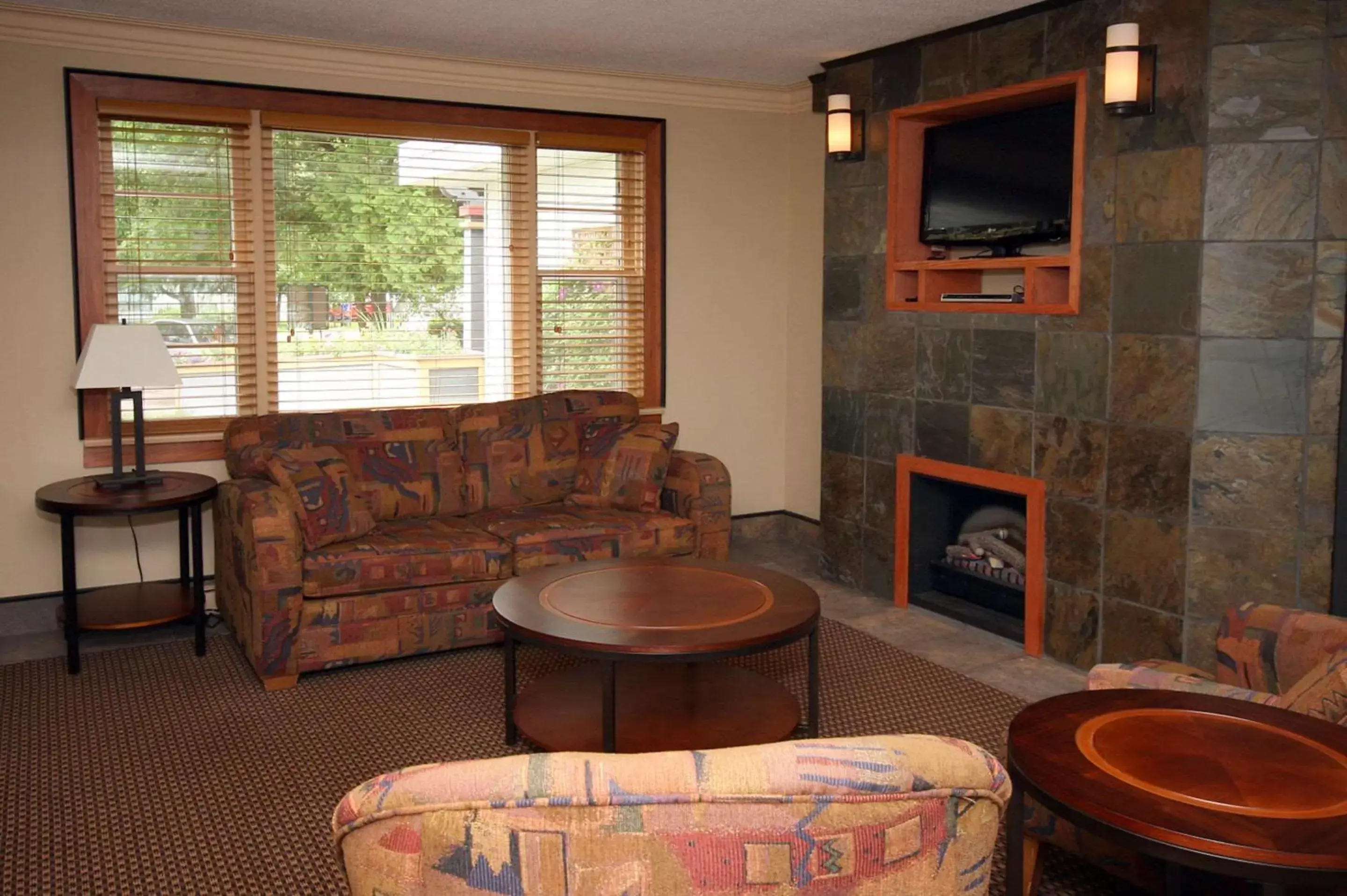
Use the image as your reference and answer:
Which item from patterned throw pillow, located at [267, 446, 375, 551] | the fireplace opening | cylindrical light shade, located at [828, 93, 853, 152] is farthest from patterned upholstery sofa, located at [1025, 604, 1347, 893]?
cylindrical light shade, located at [828, 93, 853, 152]

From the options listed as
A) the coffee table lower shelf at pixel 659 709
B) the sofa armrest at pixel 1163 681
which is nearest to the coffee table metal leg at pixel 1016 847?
the sofa armrest at pixel 1163 681

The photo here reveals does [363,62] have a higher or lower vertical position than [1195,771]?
higher

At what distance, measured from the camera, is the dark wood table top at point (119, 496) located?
420 cm

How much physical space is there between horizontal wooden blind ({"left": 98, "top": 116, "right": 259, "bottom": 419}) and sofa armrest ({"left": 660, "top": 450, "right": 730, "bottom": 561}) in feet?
6.23

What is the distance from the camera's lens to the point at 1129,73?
3.89m

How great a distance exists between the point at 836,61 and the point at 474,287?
199 cm

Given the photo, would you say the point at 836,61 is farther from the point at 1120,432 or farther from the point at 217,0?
the point at 217,0

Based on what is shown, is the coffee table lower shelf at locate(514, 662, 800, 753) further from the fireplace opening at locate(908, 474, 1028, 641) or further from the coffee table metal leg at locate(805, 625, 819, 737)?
the fireplace opening at locate(908, 474, 1028, 641)

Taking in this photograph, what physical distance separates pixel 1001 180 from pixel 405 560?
9.17ft

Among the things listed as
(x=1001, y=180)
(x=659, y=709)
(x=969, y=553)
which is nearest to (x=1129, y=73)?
(x=1001, y=180)

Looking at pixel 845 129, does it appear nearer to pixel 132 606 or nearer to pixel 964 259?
pixel 964 259

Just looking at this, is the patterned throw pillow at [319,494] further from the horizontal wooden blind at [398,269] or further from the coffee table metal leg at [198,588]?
the horizontal wooden blind at [398,269]

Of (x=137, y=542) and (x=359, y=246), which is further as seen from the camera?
(x=359, y=246)

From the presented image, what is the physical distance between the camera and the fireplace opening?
194 inches
